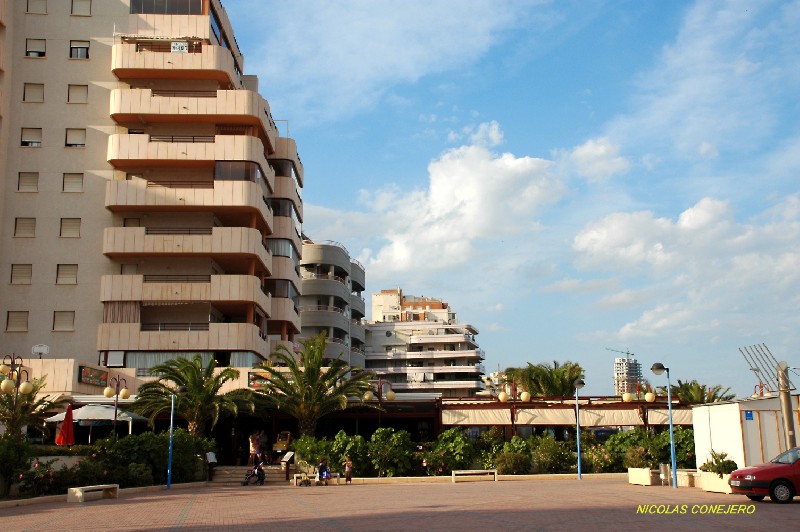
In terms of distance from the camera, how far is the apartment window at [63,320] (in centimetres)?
4794

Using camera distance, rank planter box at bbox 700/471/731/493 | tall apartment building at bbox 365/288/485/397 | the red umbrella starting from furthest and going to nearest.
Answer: tall apartment building at bbox 365/288/485/397 → the red umbrella → planter box at bbox 700/471/731/493

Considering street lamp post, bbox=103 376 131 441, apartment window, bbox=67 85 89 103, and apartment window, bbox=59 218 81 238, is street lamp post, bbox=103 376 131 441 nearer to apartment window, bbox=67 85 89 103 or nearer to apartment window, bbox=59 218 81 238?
apartment window, bbox=59 218 81 238

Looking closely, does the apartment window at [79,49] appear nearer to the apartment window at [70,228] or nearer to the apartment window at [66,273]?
the apartment window at [70,228]

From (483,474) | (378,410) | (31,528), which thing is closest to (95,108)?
(378,410)

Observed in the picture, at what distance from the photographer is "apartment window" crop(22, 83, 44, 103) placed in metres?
50.1

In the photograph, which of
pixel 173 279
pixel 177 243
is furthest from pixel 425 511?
pixel 173 279

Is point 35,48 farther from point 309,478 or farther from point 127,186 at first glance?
point 309,478

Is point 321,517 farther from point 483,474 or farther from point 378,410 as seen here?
point 378,410

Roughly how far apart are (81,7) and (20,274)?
16257mm

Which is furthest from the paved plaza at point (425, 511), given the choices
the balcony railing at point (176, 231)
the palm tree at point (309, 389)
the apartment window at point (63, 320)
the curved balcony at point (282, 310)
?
the curved balcony at point (282, 310)

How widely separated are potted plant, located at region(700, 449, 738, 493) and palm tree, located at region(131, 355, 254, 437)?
60.1 ft

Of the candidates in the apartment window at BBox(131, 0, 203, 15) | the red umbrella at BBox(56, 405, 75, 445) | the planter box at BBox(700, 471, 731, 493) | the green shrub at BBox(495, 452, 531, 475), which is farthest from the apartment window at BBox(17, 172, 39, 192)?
the planter box at BBox(700, 471, 731, 493)

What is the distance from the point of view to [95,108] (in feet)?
165

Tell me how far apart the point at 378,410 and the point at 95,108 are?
2588 cm
